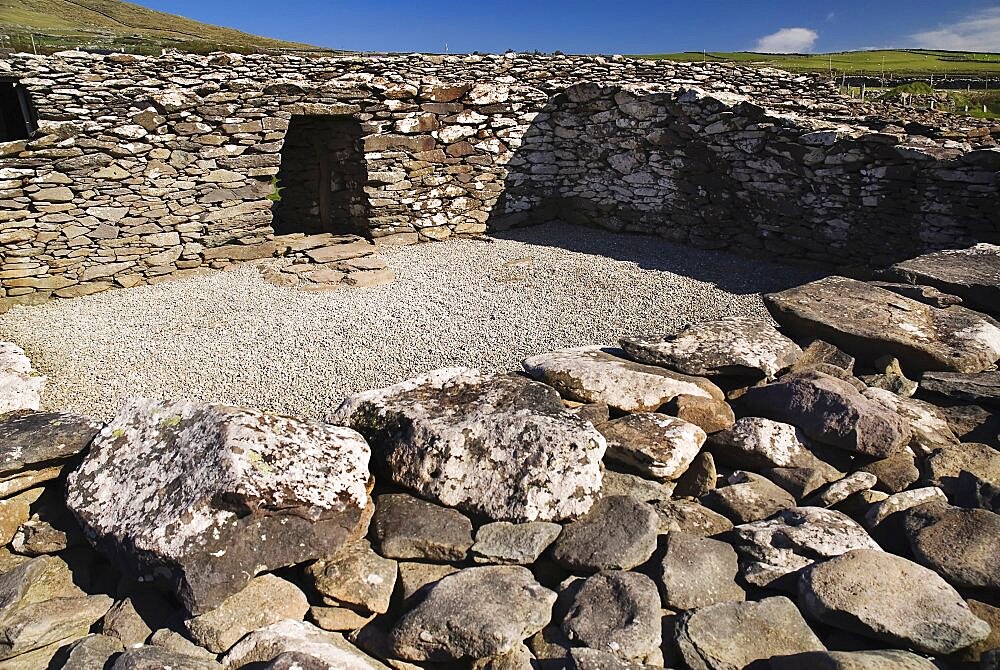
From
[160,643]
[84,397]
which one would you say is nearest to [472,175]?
[84,397]

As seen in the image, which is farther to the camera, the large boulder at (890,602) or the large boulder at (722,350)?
the large boulder at (722,350)

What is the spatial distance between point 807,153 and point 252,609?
929 centimetres

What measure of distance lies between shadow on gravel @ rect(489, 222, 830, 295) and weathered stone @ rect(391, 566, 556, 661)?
6811 millimetres

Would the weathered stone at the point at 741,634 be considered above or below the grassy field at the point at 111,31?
below

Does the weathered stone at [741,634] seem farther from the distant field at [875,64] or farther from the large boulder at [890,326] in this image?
the distant field at [875,64]

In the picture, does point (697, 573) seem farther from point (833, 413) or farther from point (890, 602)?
point (833, 413)

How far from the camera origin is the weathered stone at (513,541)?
3.39 m

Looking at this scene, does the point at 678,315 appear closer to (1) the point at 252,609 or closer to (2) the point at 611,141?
(2) the point at 611,141

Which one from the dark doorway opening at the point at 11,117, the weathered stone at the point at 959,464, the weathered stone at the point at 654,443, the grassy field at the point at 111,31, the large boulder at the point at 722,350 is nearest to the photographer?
the weathered stone at the point at 959,464

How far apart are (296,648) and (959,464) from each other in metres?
3.75

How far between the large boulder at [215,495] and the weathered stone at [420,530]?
13 cm

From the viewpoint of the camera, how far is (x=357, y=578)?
3.33 metres

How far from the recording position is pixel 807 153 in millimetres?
9641

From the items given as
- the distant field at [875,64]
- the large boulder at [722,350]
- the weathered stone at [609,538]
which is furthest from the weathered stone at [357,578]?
the distant field at [875,64]
